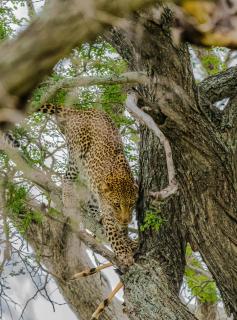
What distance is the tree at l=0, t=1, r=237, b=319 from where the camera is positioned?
4816 mm

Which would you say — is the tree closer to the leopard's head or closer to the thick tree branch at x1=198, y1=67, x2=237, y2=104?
the thick tree branch at x1=198, y1=67, x2=237, y2=104

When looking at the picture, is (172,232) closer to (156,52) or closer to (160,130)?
(160,130)

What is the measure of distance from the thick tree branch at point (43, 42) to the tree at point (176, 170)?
159cm

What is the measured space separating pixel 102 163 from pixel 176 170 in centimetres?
218

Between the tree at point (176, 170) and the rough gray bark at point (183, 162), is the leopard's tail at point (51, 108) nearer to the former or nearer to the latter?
the tree at point (176, 170)

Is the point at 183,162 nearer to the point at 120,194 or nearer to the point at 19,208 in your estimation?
the point at 120,194

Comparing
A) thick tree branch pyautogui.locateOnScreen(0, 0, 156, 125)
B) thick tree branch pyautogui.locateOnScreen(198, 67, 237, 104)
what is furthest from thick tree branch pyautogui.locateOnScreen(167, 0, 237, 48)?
thick tree branch pyautogui.locateOnScreen(198, 67, 237, 104)

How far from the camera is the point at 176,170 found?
5406 millimetres

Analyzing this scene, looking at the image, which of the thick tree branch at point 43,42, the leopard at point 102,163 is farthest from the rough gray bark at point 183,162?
the thick tree branch at point 43,42

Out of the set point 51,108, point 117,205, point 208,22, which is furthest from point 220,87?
point 208,22

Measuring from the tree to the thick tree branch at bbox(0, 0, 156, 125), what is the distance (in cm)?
159

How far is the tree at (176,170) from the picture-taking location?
4.82 m

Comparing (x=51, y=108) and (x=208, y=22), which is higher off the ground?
(x=51, y=108)

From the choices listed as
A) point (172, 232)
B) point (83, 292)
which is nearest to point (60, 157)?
point (83, 292)
